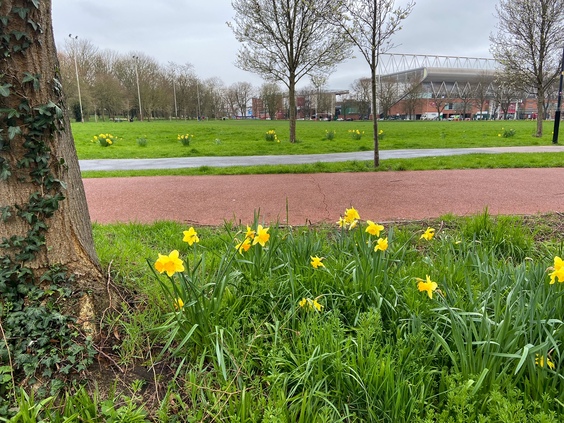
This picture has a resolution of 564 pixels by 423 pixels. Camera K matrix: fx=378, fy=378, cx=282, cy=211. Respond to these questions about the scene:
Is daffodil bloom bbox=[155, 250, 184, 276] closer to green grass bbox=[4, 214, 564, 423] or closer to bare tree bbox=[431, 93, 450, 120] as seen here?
green grass bbox=[4, 214, 564, 423]

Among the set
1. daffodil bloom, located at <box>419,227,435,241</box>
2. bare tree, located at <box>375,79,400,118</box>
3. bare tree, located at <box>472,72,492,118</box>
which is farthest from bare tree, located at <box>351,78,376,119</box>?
daffodil bloom, located at <box>419,227,435,241</box>

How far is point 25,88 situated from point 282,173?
677 cm

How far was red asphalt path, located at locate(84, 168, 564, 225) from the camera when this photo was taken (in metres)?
5.07

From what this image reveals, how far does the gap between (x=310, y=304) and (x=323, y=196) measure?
164 inches

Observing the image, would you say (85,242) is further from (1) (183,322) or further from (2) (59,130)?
(1) (183,322)

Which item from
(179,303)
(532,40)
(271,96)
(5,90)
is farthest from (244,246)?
(271,96)

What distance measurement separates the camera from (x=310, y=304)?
82.0 inches

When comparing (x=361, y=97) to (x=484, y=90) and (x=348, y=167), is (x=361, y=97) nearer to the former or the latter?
(x=484, y=90)

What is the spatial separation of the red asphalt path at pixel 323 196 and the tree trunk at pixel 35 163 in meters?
2.18

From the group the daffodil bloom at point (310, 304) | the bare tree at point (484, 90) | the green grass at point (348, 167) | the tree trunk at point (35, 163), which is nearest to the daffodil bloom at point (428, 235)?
the daffodil bloom at point (310, 304)

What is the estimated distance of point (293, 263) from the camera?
8.35 ft

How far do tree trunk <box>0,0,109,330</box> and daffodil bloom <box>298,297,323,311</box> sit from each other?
3.79 ft

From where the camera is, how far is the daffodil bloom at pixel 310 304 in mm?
2068

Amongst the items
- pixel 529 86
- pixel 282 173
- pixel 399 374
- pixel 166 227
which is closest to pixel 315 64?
pixel 282 173
